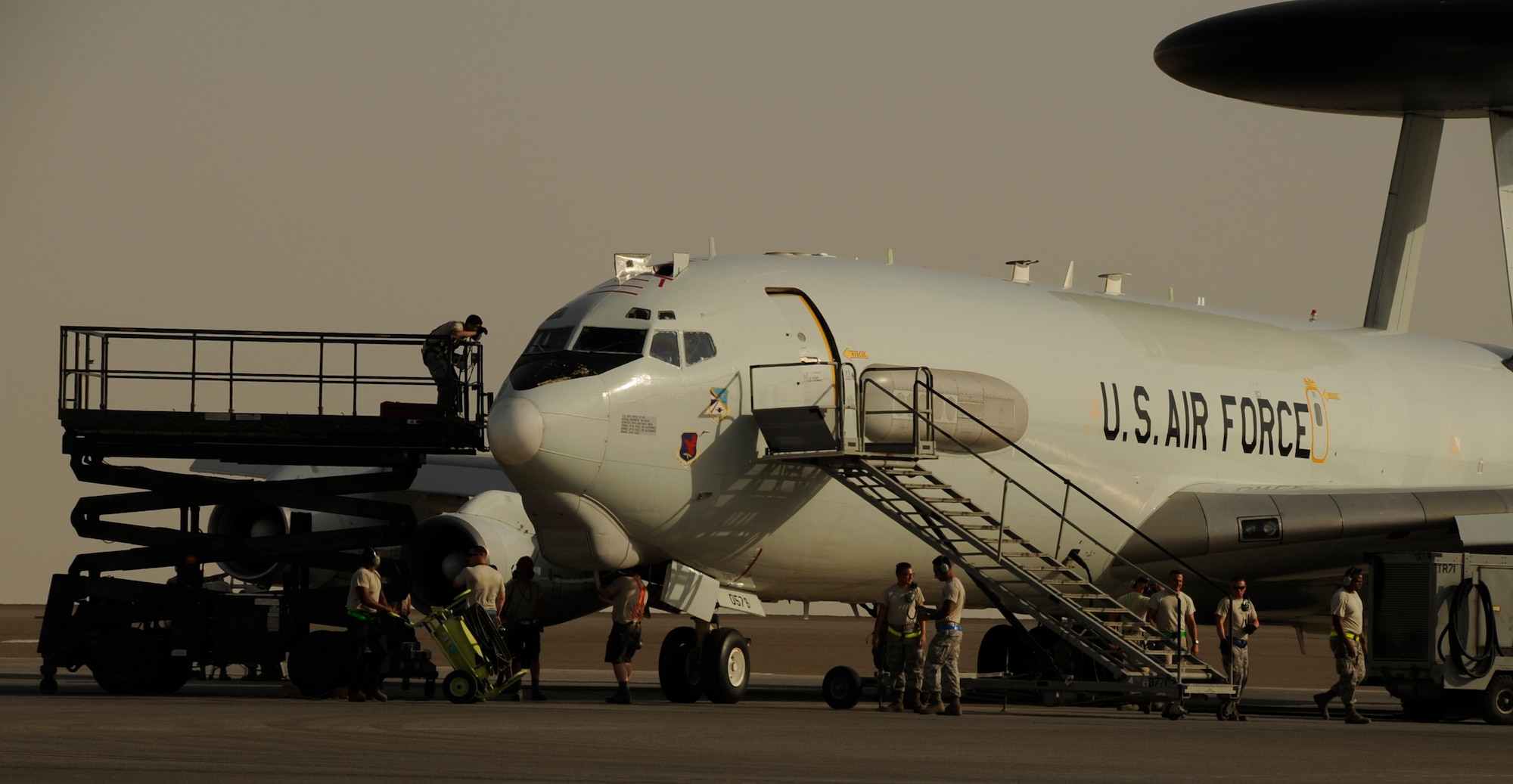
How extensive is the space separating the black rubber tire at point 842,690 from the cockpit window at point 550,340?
4.35m

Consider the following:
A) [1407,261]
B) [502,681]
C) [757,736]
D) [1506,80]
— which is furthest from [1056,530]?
[1506,80]

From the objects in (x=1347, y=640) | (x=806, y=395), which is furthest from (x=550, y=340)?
(x=1347, y=640)

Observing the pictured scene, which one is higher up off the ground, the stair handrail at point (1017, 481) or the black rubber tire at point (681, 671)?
the stair handrail at point (1017, 481)

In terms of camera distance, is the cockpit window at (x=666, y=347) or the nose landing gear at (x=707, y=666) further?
the nose landing gear at (x=707, y=666)

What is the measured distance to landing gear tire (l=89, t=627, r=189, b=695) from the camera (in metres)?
20.5

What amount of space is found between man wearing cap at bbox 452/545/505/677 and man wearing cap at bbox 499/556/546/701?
1694 mm

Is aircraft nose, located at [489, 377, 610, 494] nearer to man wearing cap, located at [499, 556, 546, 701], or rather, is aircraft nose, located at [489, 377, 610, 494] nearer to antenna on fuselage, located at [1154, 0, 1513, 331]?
man wearing cap, located at [499, 556, 546, 701]

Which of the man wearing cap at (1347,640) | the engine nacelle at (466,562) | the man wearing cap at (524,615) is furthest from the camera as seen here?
the engine nacelle at (466,562)

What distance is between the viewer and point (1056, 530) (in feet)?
71.1

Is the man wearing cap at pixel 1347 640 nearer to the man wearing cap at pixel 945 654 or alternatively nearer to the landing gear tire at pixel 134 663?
the man wearing cap at pixel 945 654

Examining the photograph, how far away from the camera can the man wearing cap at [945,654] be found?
18.3 metres

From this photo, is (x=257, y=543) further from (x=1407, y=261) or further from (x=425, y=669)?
(x=1407, y=261)

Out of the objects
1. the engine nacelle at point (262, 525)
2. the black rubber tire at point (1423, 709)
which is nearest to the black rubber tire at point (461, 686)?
the engine nacelle at point (262, 525)

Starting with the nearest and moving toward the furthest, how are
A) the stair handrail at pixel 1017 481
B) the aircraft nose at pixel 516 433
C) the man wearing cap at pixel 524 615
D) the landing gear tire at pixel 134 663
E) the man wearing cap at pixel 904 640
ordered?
the aircraft nose at pixel 516 433 < the man wearing cap at pixel 904 640 < the stair handrail at pixel 1017 481 < the landing gear tire at pixel 134 663 < the man wearing cap at pixel 524 615
